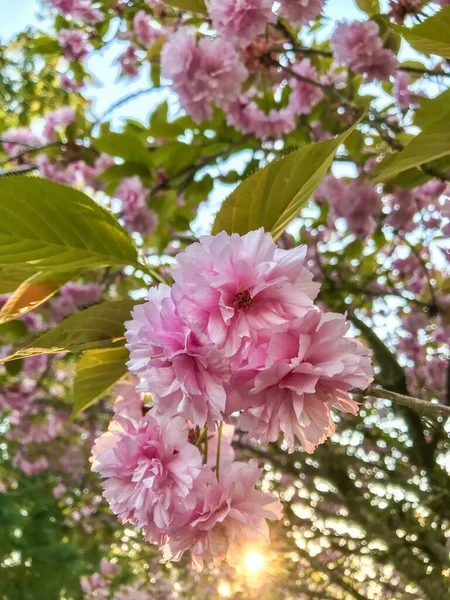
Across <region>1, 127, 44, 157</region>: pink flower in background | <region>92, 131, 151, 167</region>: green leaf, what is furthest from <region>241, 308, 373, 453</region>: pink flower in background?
<region>1, 127, 44, 157</region>: pink flower in background

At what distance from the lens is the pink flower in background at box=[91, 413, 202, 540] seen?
0.56 metres

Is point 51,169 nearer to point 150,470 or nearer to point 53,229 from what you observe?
point 53,229

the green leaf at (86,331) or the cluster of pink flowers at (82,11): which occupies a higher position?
the cluster of pink flowers at (82,11)

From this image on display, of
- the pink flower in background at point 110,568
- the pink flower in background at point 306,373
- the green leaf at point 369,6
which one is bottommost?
the pink flower in background at point 110,568

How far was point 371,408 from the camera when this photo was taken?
2.65 m

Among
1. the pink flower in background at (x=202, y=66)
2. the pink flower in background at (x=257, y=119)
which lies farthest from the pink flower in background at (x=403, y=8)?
the pink flower in background at (x=257, y=119)

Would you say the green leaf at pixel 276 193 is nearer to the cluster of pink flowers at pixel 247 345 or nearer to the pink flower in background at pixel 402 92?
the cluster of pink flowers at pixel 247 345

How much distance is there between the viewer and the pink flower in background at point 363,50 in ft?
4.44

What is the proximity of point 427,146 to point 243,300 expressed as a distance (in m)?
0.29

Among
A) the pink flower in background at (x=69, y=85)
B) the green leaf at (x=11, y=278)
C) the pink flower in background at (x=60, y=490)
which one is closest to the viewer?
the green leaf at (x=11, y=278)

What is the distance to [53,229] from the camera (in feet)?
2.07

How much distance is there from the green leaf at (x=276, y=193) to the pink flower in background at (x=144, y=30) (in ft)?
5.46

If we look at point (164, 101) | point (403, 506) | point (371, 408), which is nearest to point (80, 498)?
point (371, 408)

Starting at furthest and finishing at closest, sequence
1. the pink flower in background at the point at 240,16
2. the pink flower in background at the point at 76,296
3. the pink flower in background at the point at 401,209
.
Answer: the pink flower in background at the point at 76,296 → the pink flower in background at the point at 401,209 → the pink flower in background at the point at 240,16
